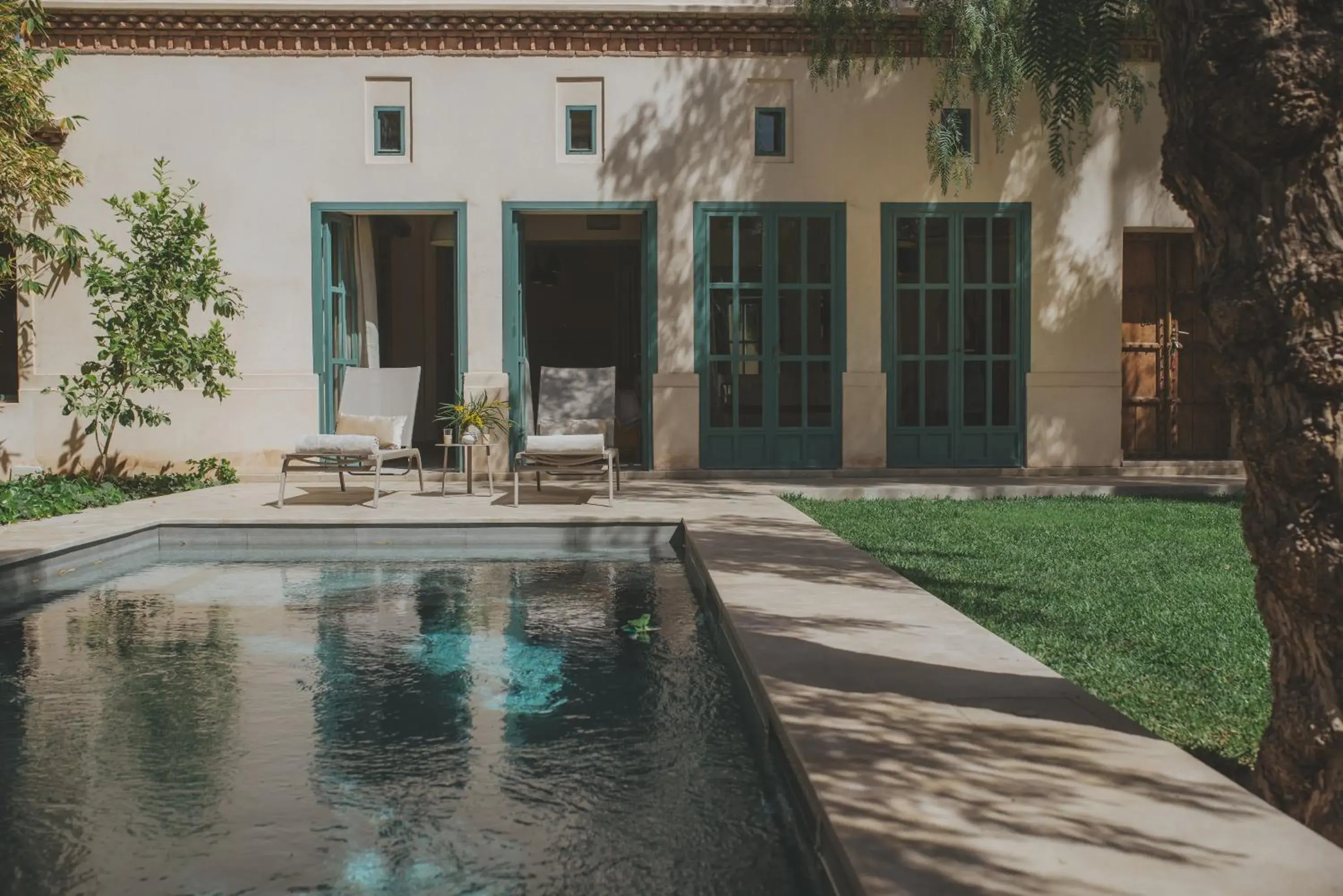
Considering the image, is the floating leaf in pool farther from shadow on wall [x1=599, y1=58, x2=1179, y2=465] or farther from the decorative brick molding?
the decorative brick molding

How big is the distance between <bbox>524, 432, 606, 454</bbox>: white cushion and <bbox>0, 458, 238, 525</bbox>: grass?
2910mm

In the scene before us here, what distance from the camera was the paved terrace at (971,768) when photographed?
2004 mm

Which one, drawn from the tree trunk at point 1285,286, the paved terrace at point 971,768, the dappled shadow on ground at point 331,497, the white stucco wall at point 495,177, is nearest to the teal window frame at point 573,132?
the white stucco wall at point 495,177

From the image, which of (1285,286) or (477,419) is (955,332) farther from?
(1285,286)

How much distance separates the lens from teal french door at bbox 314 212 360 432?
10.2 m

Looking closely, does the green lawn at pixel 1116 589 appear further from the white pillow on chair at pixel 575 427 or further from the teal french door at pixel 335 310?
the teal french door at pixel 335 310

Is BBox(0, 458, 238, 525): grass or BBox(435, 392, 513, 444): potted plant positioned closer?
BBox(0, 458, 238, 525): grass

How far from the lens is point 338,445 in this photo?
322 inches

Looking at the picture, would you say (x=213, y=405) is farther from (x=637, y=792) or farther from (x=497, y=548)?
(x=637, y=792)

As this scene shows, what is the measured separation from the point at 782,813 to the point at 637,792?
1.20ft

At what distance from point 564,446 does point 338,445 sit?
150cm

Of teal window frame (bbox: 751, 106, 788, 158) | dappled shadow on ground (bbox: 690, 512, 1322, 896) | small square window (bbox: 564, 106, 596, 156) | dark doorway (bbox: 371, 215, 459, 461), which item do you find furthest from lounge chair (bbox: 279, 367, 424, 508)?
dappled shadow on ground (bbox: 690, 512, 1322, 896)

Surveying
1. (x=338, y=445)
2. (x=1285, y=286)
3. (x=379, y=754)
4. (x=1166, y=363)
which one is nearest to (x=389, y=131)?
(x=338, y=445)

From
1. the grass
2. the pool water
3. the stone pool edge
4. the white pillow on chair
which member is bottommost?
the pool water
